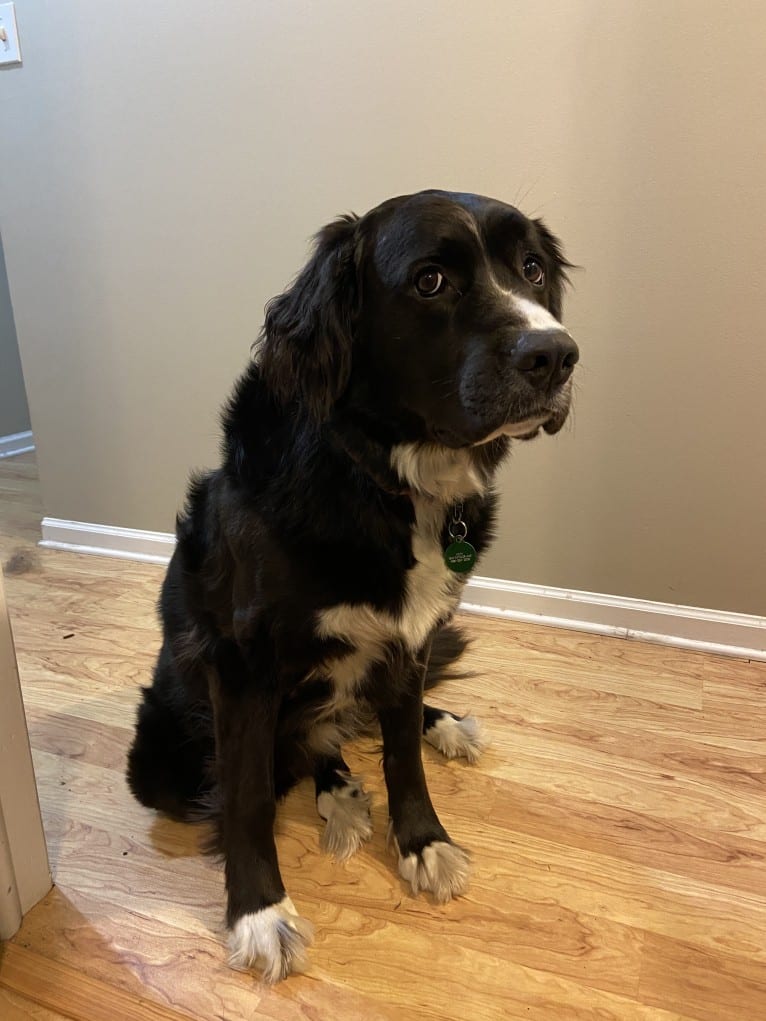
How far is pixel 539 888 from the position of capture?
3.62ft

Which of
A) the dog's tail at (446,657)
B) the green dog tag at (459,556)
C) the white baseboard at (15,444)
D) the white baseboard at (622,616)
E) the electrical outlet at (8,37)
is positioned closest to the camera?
the green dog tag at (459,556)

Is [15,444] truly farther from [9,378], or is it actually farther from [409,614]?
[409,614]

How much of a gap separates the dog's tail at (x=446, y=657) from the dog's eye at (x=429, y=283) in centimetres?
88

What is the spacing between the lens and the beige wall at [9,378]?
11.5ft

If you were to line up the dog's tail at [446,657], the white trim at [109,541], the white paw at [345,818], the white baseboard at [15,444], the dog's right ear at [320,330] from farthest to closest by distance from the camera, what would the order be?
the white baseboard at [15,444]
the white trim at [109,541]
the dog's tail at [446,657]
the white paw at [345,818]
the dog's right ear at [320,330]

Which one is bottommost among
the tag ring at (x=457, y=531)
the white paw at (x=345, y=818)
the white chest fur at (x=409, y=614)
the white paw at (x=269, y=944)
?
the white paw at (x=345, y=818)

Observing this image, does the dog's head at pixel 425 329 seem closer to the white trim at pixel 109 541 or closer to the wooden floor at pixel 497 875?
the wooden floor at pixel 497 875

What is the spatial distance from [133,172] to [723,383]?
163 centimetres

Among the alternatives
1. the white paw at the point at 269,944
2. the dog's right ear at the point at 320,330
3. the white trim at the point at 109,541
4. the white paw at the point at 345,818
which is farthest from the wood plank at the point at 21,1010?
the white trim at the point at 109,541

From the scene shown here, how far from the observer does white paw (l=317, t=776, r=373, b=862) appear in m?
1.18

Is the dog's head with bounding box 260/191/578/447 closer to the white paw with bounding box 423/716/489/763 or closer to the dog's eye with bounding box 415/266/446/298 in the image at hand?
the dog's eye with bounding box 415/266/446/298

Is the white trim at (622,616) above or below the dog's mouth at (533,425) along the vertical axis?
below

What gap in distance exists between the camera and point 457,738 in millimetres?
1398

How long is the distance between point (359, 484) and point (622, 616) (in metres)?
1.12
